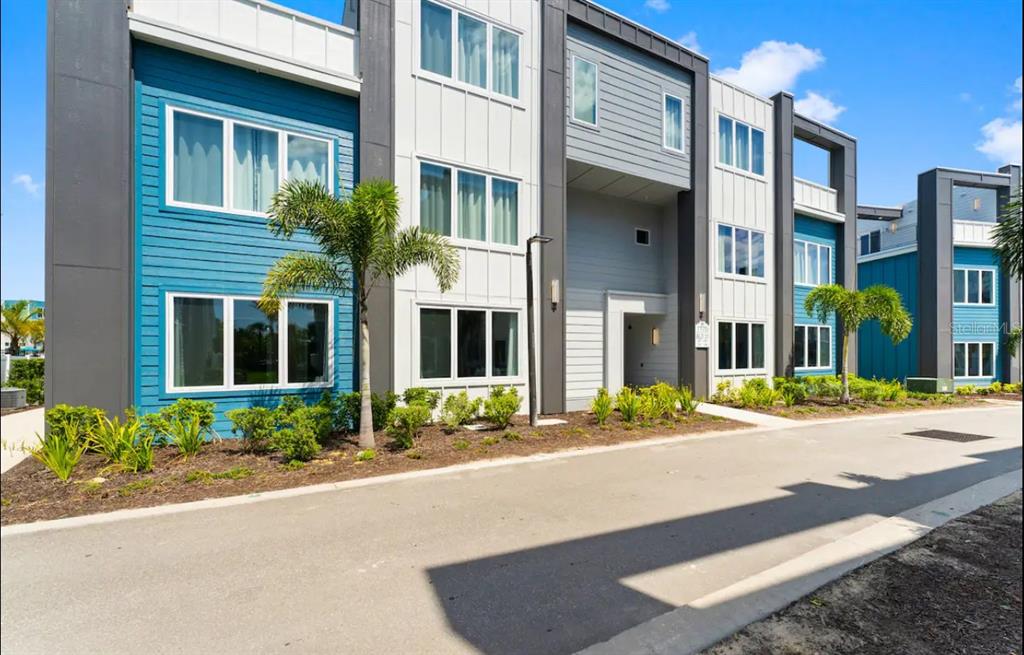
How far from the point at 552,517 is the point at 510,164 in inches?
336

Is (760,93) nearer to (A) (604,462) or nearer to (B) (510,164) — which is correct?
(B) (510,164)

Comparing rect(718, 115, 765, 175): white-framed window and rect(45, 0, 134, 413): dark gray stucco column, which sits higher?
rect(718, 115, 765, 175): white-framed window

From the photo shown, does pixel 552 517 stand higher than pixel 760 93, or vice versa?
pixel 760 93

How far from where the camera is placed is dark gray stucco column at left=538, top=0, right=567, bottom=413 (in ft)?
37.6

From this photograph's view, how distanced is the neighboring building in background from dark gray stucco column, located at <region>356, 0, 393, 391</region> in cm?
2182

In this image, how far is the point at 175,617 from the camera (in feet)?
10.0

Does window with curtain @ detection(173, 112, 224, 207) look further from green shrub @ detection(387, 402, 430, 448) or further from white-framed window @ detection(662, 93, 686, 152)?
white-framed window @ detection(662, 93, 686, 152)

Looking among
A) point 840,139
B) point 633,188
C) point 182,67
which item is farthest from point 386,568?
point 840,139

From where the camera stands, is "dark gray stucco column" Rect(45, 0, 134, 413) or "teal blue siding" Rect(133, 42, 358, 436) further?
"teal blue siding" Rect(133, 42, 358, 436)

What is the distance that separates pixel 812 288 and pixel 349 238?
664 inches

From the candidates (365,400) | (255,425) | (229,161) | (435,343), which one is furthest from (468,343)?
(229,161)

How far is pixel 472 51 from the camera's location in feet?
35.4

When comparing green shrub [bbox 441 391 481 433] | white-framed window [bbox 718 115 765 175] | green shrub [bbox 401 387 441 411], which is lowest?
green shrub [bbox 441 391 481 433]

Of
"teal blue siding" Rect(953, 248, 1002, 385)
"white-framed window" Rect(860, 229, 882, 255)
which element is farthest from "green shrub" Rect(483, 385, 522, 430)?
"white-framed window" Rect(860, 229, 882, 255)
